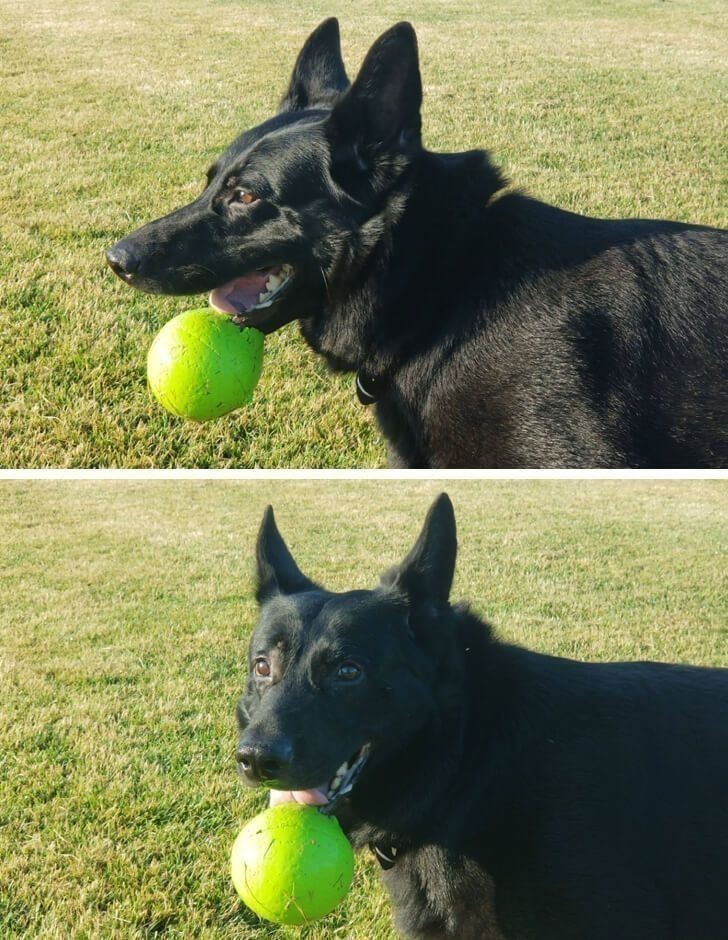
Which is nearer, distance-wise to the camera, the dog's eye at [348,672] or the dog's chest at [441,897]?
the dog's chest at [441,897]

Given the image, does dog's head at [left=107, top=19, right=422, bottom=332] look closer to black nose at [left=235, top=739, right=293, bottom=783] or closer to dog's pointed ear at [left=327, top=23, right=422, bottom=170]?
dog's pointed ear at [left=327, top=23, right=422, bottom=170]

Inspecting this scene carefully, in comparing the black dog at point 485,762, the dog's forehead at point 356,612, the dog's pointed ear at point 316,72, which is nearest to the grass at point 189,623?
the black dog at point 485,762

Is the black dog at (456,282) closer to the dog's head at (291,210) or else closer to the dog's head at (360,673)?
the dog's head at (291,210)

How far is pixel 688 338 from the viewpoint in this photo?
3660 mm

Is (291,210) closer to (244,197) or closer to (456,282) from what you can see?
(244,197)

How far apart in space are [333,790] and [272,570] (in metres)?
0.83

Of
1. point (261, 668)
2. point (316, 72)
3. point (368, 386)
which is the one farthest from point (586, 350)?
point (316, 72)

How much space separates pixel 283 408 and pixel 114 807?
229 cm

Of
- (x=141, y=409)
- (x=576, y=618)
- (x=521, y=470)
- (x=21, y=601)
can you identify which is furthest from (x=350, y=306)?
(x=21, y=601)

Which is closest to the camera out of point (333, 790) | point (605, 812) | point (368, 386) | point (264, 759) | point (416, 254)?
point (264, 759)

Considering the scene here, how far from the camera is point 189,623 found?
240 inches

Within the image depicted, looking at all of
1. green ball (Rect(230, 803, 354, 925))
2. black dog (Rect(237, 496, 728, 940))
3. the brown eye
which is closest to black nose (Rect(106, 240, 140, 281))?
black dog (Rect(237, 496, 728, 940))

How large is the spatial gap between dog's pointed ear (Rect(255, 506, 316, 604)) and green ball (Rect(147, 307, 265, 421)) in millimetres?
681

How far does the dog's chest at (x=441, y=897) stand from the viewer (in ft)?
9.81
